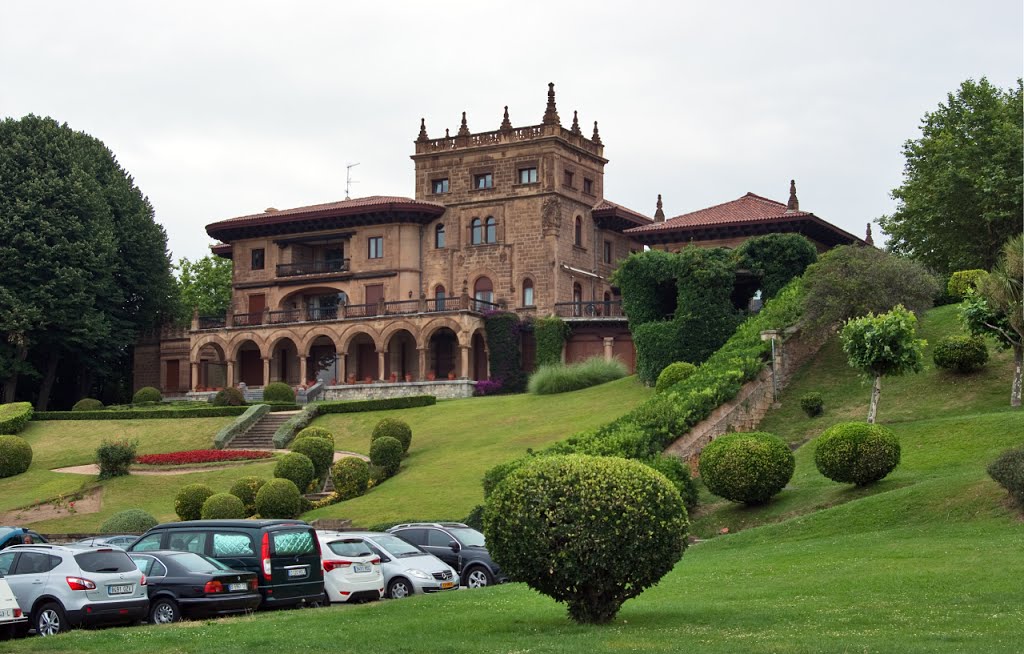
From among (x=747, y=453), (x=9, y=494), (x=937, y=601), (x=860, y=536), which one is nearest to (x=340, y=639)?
(x=937, y=601)

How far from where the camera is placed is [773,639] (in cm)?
1427

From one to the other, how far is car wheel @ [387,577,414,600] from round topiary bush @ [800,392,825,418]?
778 inches

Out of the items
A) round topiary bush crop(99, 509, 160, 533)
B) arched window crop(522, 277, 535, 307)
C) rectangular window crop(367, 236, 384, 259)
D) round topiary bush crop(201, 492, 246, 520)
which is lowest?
round topiary bush crop(99, 509, 160, 533)

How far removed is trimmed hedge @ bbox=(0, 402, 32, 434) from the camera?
57.6 metres

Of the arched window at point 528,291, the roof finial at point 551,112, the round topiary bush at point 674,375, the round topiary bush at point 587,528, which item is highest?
the roof finial at point 551,112

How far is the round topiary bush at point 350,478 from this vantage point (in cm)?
4175

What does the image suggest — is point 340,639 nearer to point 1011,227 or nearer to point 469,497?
point 469,497

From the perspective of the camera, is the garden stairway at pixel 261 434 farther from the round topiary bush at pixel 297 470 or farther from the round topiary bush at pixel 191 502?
the round topiary bush at pixel 191 502

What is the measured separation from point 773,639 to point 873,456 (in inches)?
617

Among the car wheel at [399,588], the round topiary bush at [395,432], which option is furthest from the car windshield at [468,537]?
the round topiary bush at [395,432]

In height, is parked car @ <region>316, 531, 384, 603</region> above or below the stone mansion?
below

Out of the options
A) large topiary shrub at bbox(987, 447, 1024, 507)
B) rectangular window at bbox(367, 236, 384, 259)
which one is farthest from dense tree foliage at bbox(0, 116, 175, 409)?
large topiary shrub at bbox(987, 447, 1024, 507)

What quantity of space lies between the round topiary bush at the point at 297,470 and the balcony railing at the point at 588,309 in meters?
25.5

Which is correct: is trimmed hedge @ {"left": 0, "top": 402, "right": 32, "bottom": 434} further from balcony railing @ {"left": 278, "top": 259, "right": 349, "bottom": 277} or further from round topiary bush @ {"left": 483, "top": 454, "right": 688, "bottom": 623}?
round topiary bush @ {"left": 483, "top": 454, "right": 688, "bottom": 623}
